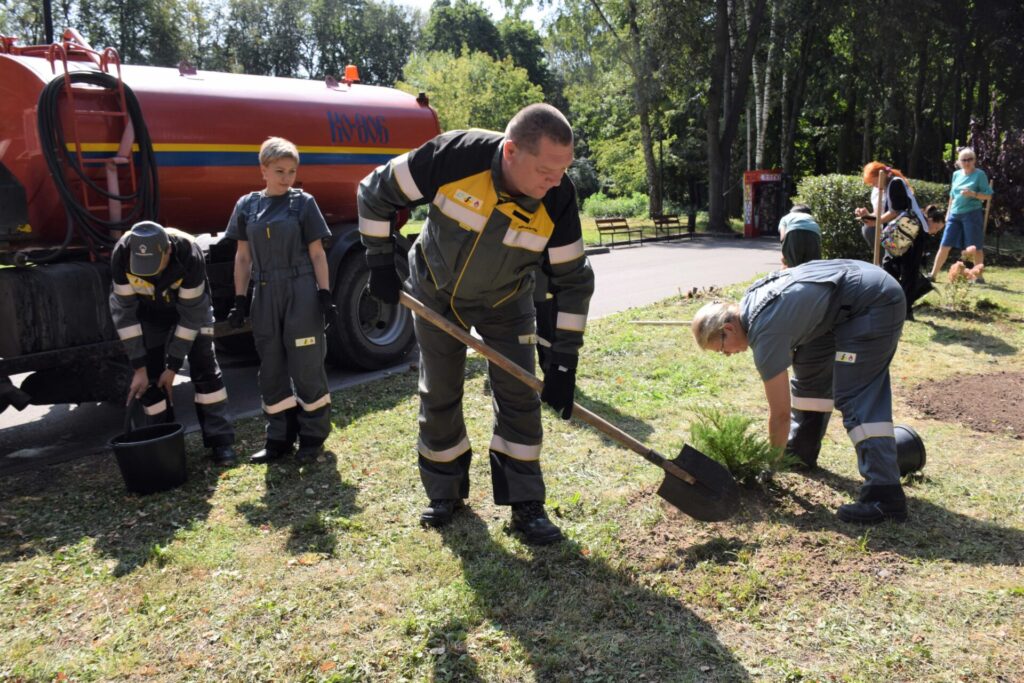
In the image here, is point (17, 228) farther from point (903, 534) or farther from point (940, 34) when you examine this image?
point (940, 34)

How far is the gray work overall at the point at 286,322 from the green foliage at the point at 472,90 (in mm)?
33086

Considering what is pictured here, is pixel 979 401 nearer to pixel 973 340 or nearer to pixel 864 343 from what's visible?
pixel 973 340

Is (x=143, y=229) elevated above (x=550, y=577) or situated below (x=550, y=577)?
above

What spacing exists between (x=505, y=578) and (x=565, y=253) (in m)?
1.44

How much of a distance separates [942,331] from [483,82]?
112ft

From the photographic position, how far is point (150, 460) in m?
4.50

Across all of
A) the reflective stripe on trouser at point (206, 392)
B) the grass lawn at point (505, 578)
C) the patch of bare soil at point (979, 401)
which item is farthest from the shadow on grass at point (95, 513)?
the patch of bare soil at point (979, 401)

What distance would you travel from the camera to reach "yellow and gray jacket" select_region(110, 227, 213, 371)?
15.9 ft

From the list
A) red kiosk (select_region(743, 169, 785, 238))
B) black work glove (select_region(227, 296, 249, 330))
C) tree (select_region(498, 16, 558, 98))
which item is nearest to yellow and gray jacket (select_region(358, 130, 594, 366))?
black work glove (select_region(227, 296, 249, 330))

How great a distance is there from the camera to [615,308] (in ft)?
36.2

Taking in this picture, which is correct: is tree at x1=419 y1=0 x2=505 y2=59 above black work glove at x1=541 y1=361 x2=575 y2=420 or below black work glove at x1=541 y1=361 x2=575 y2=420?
above

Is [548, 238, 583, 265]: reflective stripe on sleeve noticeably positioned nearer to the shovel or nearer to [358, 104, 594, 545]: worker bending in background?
[358, 104, 594, 545]: worker bending in background

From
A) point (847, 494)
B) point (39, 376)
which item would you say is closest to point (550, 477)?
point (847, 494)

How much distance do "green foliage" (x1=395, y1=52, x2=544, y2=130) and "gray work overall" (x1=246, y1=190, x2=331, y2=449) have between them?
3309cm
